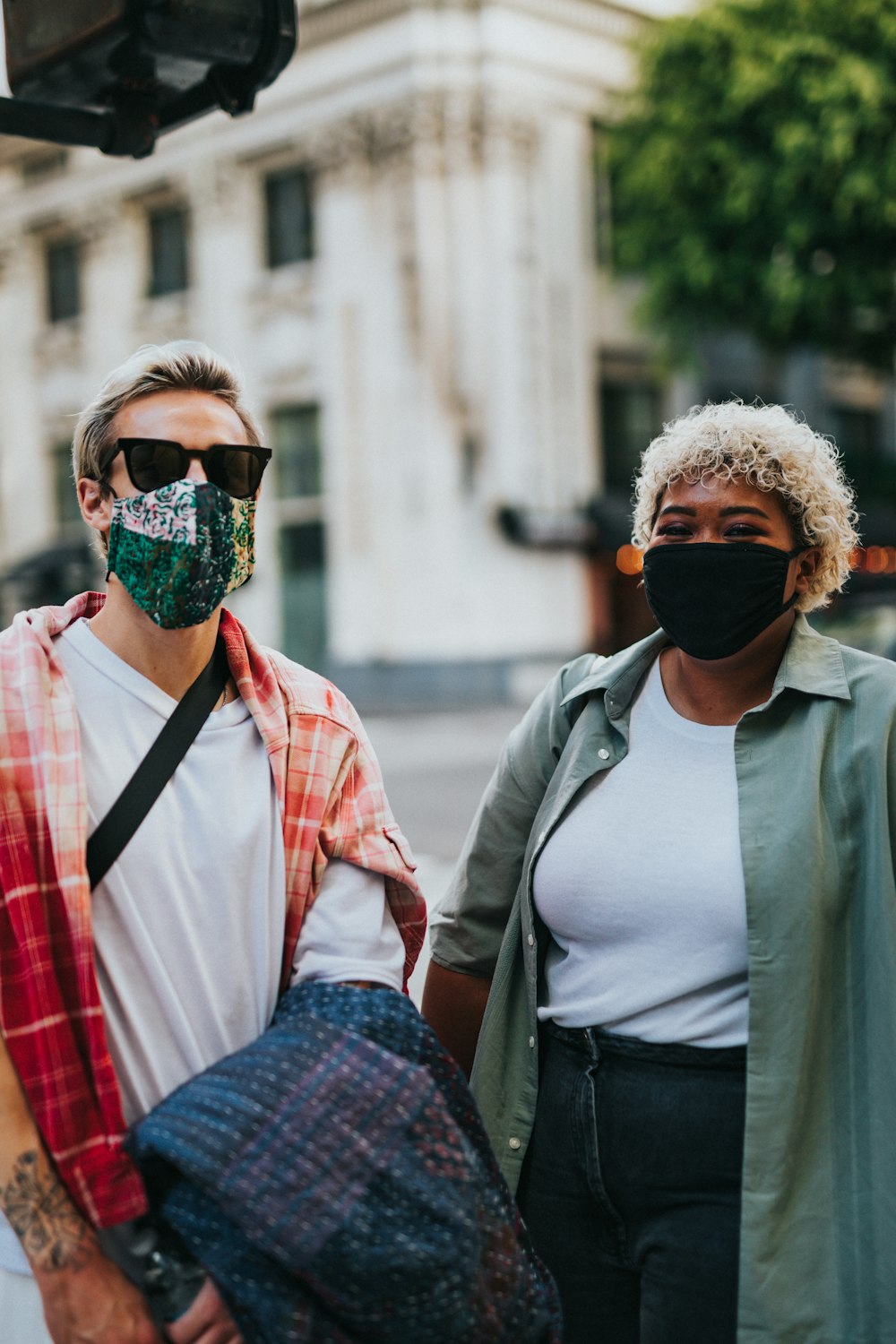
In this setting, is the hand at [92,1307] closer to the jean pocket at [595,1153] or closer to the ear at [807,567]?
the jean pocket at [595,1153]

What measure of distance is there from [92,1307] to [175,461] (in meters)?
1.13

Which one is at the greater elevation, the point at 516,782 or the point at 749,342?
the point at 749,342

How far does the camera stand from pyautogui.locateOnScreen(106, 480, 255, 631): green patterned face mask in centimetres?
194

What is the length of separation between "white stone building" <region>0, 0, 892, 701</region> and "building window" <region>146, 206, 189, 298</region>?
30 cm

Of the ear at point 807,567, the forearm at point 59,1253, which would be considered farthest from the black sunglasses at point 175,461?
the ear at point 807,567

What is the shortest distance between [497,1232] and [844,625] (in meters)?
12.2

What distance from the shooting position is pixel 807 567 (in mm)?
2471

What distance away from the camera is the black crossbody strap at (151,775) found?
1841 millimetres

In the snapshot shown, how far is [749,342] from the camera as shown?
25.2 m

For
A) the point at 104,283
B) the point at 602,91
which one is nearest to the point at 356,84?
the point at 602,91

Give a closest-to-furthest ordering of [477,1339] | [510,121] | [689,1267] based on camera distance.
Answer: [477,1339], [689,1267], [510,121]

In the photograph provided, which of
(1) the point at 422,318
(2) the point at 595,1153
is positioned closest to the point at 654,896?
(2) the point at 595,1153

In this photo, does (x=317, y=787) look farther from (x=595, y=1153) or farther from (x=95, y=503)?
(x=595, y=1153)

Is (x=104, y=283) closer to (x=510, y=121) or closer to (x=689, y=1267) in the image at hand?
(x=510, y=121)
